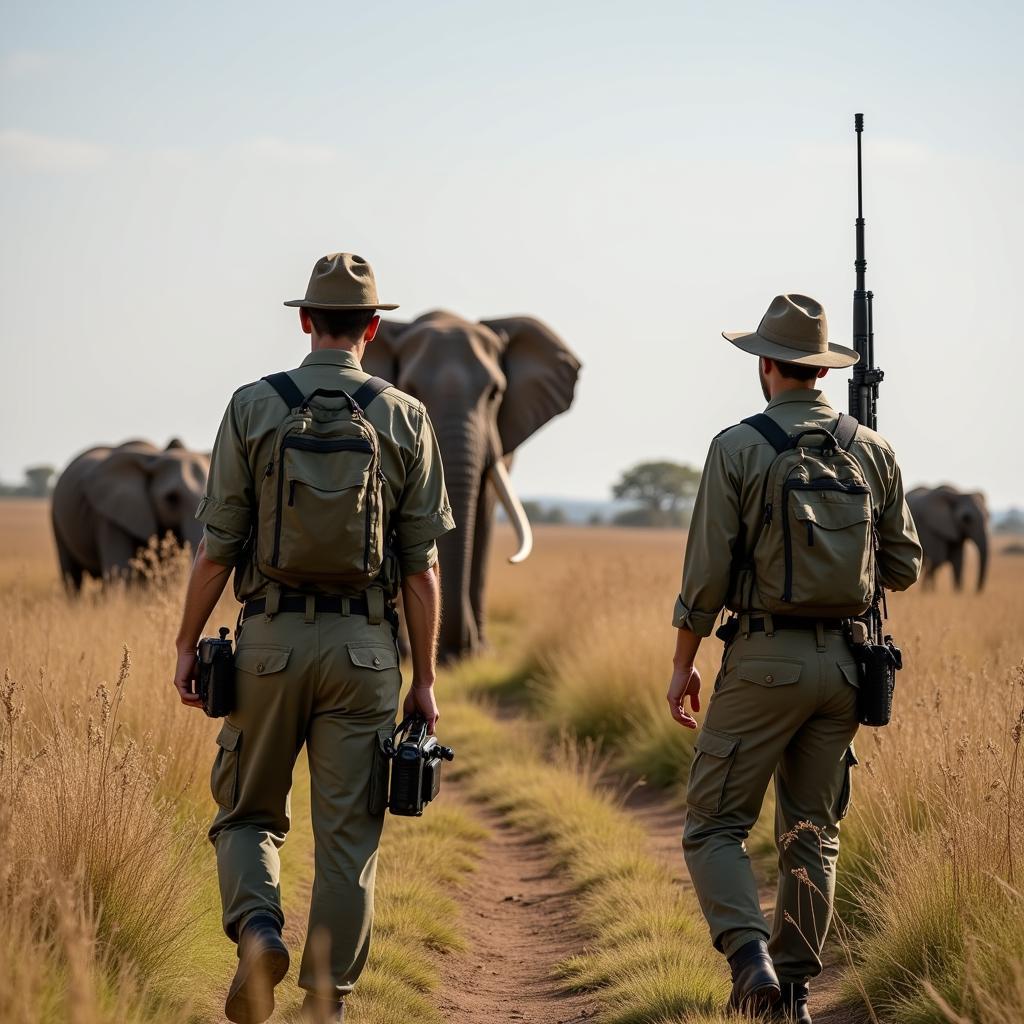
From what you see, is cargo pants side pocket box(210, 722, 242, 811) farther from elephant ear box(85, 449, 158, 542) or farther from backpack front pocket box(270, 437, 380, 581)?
elephant ear box(85, 449, 158, 542)

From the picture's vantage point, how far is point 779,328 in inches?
207

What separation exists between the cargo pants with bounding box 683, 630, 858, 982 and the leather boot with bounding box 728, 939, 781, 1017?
54mm

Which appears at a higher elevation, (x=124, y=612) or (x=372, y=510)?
(x=372, y=510)

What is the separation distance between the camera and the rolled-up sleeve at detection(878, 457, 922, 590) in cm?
522

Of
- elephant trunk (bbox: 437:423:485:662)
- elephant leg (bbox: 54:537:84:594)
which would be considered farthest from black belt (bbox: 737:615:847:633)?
elephant leg (bbox: 54:537:84:594)

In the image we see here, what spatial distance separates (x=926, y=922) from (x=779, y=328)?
6.93 ft

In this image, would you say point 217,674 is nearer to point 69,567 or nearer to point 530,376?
point 530,376

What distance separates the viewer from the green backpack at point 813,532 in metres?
Result: 4.82

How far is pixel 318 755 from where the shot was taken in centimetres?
469

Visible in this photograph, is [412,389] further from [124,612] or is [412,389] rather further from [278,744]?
[278,744]

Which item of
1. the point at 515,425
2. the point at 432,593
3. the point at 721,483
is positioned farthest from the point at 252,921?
the point at 515,425

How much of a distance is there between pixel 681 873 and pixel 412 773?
3.47 meters

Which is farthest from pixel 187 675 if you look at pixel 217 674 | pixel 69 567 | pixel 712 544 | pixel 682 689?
pixel 69 567

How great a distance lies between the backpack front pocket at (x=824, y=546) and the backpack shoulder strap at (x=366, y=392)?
1.37 meters
